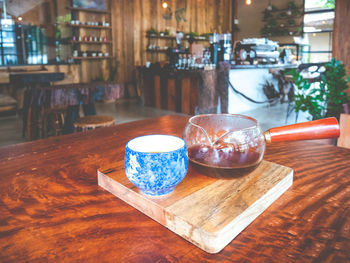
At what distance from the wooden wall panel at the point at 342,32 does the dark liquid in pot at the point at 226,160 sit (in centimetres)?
269

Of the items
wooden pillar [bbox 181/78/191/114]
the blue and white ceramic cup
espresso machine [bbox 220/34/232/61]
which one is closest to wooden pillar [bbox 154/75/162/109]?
wooden pillar [bbox 181/78/191/114]

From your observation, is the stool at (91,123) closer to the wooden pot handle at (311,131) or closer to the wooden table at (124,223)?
the wooden table at (124,223)

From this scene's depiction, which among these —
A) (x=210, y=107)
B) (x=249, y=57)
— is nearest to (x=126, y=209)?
(x=210, y=107)

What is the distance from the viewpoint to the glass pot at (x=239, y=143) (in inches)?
23.5

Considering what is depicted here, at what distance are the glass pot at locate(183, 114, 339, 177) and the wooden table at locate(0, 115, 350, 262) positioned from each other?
0.37 feet

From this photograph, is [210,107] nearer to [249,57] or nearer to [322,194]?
[249,57]

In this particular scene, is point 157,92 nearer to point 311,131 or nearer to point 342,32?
point 342,32

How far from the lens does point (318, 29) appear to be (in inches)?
409

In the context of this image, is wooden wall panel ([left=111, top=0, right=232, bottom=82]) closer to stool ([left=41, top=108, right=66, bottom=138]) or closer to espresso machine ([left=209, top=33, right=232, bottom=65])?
espresso machine ([left=209, top=33, right=232, bottom=65])

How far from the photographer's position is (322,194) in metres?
0.63

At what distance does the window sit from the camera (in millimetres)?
10172

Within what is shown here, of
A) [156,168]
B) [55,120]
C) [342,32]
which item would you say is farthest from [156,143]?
[55,120]

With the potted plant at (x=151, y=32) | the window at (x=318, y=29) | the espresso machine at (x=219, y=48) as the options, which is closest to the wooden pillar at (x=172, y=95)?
the espresso machine at (x=219, y=48)

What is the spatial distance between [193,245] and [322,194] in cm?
34
